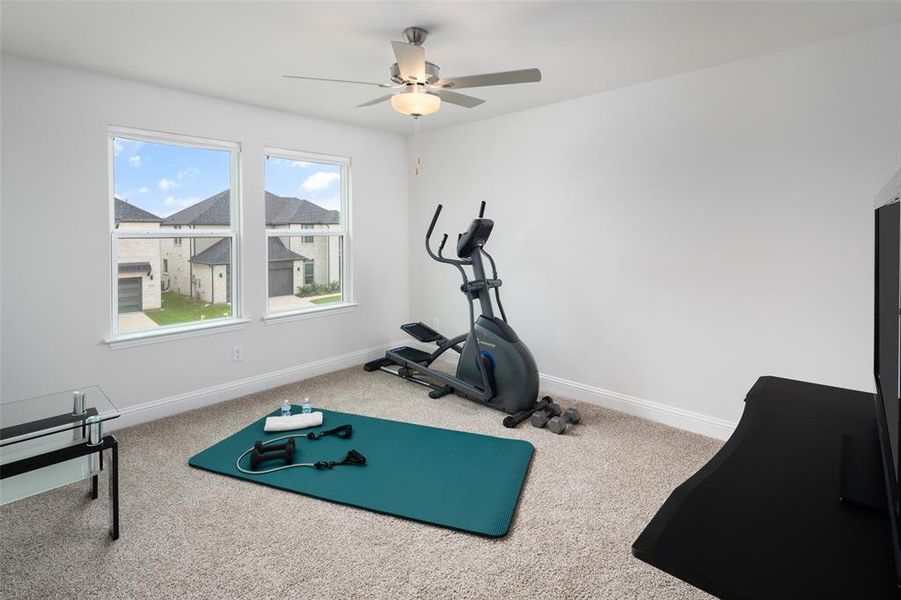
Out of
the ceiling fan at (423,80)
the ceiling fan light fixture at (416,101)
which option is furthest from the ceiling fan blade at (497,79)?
the ceiling fan light fixture at (416,101)

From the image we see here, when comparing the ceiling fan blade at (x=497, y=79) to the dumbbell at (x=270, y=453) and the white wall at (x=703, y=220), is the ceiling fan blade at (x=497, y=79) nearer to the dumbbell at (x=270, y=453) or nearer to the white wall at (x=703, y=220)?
the white wall at (x=703, y=220)

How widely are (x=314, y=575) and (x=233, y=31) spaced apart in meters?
2.61

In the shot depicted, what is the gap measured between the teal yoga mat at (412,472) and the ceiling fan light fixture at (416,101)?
6.55ft

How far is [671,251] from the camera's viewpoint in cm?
342

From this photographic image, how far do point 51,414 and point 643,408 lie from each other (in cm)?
357

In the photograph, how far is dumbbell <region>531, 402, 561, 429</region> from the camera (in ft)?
11.3

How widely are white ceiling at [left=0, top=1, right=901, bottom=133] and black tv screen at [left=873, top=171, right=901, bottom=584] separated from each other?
166 cm

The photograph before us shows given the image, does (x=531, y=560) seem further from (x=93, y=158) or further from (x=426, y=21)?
(x=93, y=158)

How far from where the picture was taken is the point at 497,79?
248cm

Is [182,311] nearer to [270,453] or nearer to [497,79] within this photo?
[270,453]

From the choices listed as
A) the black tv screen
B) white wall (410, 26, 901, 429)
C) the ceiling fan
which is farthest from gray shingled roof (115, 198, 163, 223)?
the black tv screen

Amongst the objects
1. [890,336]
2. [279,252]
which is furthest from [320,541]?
[279,252]

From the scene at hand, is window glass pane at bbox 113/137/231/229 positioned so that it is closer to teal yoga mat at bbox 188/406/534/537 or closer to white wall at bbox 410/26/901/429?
teal yoga mat at bbox 188/406/534/537

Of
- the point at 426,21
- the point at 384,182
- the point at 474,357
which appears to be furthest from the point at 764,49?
the point at 384,182
